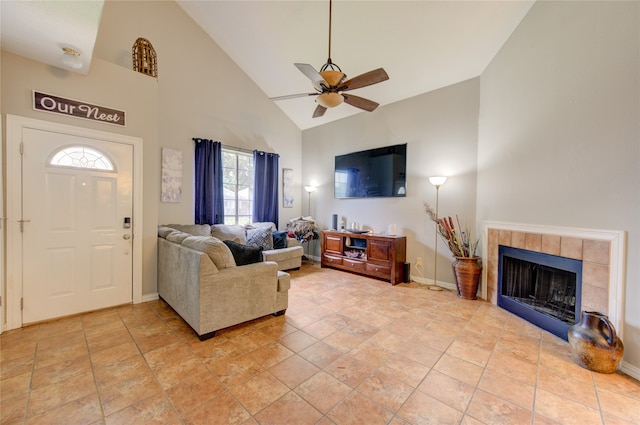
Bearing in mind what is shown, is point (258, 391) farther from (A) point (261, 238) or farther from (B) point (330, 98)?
(A) point (261, 238)

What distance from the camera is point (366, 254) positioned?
456cm

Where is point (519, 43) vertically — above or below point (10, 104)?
above

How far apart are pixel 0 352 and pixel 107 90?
109 inches

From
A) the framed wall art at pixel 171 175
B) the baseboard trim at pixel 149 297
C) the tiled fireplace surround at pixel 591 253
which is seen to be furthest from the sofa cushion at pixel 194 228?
the tiled fireplace surround at pixel 591 253

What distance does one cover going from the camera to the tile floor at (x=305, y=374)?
155cm

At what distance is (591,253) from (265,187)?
487cm

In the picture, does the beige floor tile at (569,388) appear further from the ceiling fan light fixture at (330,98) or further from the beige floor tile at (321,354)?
the ceiling fan light fixture at (330,98)

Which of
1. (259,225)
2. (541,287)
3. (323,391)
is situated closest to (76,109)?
(259,225)

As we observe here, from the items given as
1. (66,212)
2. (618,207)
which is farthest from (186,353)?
(618,207)

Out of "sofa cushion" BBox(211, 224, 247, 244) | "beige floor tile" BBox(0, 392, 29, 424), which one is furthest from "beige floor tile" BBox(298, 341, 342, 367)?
"sofa cushion" BBox(211, 224, 247, 244)

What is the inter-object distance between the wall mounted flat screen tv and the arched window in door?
12.4 feet

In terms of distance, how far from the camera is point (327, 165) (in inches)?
→ 226

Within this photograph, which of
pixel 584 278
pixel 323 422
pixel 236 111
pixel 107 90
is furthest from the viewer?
pixel 236 111

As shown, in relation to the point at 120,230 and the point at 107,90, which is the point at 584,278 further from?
the point at 107,90
